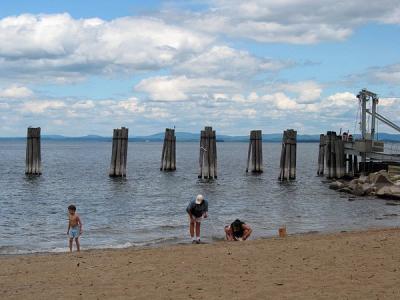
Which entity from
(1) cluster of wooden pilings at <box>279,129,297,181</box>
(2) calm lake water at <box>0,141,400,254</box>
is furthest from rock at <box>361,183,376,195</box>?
(1) cluster of wooden pilings at <box>279,129,297,181</box>

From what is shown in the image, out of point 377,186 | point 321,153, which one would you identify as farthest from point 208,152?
point 377,186

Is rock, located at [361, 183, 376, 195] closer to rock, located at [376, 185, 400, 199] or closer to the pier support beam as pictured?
rock, located at [376, 185, 400, 199]

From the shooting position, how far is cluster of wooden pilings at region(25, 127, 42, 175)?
43.8 metres

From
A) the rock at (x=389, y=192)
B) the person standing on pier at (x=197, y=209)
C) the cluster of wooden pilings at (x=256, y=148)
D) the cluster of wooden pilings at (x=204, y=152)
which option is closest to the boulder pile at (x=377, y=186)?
the rock at (x=389, y=192)

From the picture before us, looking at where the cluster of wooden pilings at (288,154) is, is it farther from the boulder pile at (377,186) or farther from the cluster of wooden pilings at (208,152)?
the boulder pile at (377,186)

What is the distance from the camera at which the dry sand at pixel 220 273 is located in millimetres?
9516

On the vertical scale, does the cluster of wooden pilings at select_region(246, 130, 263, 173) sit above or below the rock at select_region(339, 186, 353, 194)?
above

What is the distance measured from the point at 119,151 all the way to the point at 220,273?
3339 centimetres

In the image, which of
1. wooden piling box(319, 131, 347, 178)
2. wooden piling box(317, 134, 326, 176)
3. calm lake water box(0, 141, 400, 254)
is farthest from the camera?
wooden piling box(317, 134, 326, 176)

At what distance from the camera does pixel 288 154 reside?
4353 centimetres

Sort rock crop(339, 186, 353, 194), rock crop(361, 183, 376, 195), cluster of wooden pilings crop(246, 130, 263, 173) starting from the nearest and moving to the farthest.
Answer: rock crop(361, 183, 376, 195)
rock crop(339, 186, 353, 194)
cluster of wooden pilings crop(246, 130, 263, 173)

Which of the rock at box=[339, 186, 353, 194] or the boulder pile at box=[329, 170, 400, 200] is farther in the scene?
the rock at box=[339, 186, 353, 194]

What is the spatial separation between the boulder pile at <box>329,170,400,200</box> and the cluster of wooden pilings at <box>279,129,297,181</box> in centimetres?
532

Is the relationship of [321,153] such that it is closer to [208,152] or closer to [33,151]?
[208,152]
